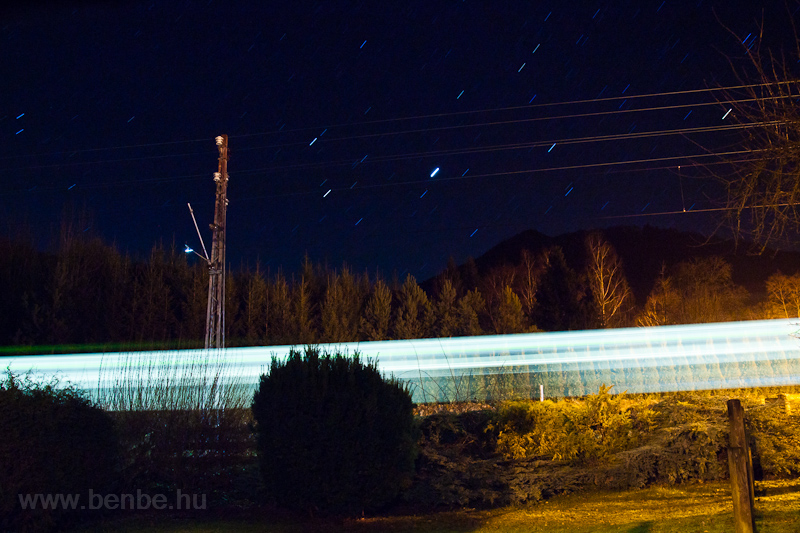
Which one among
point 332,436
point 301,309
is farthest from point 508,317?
point 332,436

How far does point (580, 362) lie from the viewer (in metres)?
12.6

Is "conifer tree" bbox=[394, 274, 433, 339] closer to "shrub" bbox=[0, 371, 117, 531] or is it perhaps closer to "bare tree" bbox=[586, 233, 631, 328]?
"bare tree" bbox=[586, 233, 631, 328]

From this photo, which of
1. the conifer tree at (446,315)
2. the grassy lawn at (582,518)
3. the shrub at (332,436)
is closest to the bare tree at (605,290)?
the conifer tree at (446,315)

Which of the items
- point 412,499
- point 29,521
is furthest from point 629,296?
point 29,521

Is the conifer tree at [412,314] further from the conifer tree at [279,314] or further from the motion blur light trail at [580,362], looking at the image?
the motion blur light trail at [580,362]

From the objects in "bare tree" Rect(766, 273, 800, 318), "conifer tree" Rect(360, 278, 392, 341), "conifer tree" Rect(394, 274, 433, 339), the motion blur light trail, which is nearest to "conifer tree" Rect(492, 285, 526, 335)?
"conifer tree" Rect(394, 274, 433, 339)

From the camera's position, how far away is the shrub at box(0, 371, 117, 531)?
228 inches

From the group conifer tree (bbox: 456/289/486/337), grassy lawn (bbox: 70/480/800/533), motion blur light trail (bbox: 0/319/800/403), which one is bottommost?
grassy lawn (bbox: 70/480/800/533)

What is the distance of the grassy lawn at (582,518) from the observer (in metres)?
5.27

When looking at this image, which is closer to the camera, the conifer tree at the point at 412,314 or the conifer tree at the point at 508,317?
the conifer tree at the point at 412,314

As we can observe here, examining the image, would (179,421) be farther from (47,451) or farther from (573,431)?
(573,431)

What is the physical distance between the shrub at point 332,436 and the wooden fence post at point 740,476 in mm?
3155

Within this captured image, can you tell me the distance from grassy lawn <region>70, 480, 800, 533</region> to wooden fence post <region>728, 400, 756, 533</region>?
2.58 ft

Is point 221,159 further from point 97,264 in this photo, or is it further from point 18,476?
point 18,476
